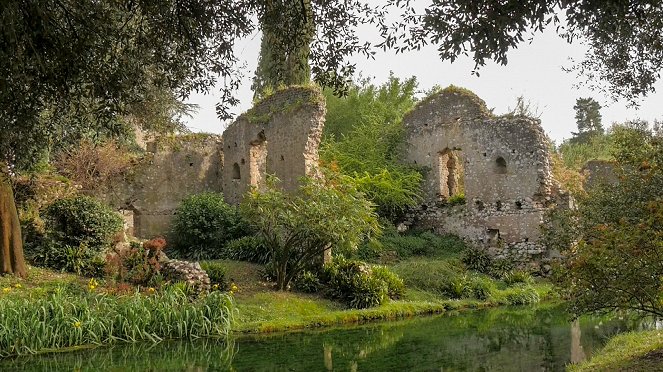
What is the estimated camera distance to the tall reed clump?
37.4 ft

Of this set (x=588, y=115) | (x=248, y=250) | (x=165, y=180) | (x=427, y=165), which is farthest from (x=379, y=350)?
(x=588, y=115)

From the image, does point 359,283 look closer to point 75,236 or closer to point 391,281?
point 391,281

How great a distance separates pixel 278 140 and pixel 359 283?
6989mm

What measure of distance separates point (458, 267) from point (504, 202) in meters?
4.03

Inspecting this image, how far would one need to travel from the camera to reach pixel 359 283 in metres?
16.7

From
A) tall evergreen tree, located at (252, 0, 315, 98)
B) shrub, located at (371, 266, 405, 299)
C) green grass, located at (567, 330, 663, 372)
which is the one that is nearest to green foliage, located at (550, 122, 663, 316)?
green grass, located at (567, 330, 663, 372)

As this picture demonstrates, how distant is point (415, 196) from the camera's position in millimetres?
26484

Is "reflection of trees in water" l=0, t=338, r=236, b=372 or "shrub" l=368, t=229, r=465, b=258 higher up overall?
"shrub" l=368, t=229, r=465, b=258

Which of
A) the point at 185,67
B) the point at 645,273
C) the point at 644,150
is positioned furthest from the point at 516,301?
the point at 185,67

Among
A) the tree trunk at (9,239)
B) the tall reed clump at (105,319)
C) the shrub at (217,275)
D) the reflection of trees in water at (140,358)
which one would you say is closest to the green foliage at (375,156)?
the shrub at (217,275)

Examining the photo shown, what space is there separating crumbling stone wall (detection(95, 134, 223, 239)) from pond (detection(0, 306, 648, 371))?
13.7 m

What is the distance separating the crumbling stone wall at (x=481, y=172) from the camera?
23.3 m

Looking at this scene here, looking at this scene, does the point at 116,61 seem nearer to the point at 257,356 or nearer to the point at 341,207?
the point at 257,356

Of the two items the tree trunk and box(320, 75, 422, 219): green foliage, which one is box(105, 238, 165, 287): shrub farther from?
box(320, 75, 422, 219): green foliage
